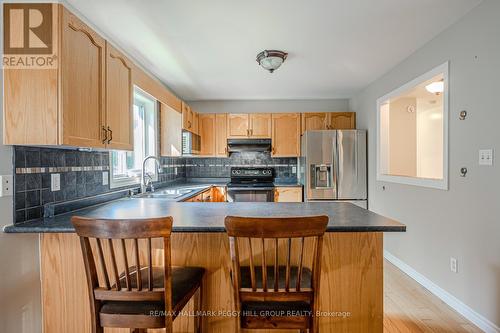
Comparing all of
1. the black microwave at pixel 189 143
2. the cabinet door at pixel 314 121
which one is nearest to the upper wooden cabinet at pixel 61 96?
the black microwave at pixel 189 143

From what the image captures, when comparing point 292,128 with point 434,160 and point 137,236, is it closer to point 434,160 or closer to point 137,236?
point 434,160

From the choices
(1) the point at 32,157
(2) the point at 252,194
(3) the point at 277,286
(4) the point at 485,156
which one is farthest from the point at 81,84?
(2) the point at 252,194

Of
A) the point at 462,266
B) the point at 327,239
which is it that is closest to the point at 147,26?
the point at 327,239

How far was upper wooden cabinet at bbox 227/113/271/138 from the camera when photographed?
4.83 metres

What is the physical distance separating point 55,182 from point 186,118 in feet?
7.41

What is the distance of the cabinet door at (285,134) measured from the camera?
15.8ft

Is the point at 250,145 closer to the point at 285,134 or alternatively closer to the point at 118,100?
the point at 285,134

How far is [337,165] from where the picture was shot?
13.9ft

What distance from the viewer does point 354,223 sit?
58.3 inches

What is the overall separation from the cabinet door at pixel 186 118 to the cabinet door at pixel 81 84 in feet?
6.51

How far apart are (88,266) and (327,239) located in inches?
47.8

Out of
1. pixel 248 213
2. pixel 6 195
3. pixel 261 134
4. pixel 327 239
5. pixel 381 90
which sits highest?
pixel 381 90

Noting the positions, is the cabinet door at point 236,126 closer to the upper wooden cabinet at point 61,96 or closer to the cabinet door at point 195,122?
the cabinet door at point 195,122

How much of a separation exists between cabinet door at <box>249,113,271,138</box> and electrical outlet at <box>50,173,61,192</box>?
330 centimetres
